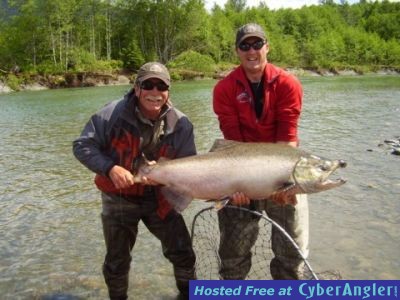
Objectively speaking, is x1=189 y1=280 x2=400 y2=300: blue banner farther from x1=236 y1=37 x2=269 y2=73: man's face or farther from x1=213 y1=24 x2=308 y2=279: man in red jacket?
x1=236 y1=37 x2=269 y2=73: man's face

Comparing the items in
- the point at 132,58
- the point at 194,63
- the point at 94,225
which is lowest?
the point at 94,225

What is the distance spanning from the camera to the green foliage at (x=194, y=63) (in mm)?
63281

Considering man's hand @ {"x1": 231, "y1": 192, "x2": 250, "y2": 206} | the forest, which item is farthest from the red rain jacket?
the forest

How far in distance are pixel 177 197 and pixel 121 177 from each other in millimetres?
572

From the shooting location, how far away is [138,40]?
239 ft

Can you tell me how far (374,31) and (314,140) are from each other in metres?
123

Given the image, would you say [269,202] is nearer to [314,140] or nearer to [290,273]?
[290,273]

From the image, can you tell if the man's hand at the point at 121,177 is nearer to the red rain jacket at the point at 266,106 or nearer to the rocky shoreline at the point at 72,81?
the red rain jacket at the point at 266,106

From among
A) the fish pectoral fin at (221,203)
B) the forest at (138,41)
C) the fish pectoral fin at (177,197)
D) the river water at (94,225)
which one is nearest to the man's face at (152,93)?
the fish pectoral fin at (177,197)

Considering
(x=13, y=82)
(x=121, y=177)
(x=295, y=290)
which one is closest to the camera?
(x=295, y=290)

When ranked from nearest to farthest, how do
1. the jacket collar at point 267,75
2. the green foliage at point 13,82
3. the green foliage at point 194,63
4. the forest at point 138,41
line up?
the jacket collar at point 267,75
the green foliage at point 13,82
the forest at point 138,41
the green foliage at point 194,63

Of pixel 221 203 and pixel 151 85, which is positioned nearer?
pixel 221 203

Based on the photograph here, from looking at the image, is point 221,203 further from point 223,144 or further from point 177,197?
point 223,144

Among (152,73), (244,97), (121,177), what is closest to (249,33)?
(244,97)
